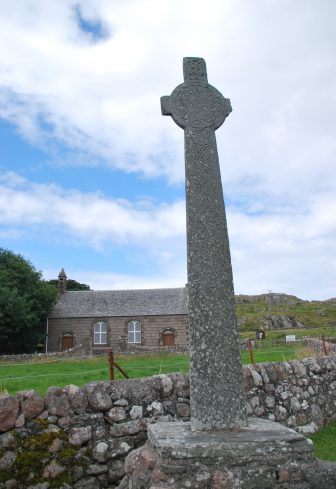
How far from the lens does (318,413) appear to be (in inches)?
332

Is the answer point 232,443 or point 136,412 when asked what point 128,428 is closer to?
point 136,412

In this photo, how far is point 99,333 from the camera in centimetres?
3875

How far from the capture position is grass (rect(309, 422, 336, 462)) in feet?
20.6

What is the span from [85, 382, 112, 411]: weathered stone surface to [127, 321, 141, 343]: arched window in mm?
33095

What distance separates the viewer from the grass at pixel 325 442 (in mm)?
6270

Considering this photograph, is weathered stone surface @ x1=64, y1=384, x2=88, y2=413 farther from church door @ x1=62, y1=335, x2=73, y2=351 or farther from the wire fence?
church door @ x1=62, y1=335, x2=73, y2=351

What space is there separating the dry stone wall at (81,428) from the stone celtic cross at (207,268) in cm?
161

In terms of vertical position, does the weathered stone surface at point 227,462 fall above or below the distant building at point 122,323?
below

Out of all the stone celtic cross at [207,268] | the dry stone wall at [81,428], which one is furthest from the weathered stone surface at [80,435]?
the stone celtic cross at [207,268]

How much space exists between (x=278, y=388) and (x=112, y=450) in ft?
11.8

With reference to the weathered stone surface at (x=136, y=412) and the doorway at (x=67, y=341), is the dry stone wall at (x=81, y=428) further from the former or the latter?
the doorway at (x=67, y=341)

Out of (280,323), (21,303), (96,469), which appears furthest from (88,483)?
(280,323)

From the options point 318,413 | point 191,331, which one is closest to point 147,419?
point 191,331

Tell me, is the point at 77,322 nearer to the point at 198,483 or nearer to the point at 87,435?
the point at 87,435
